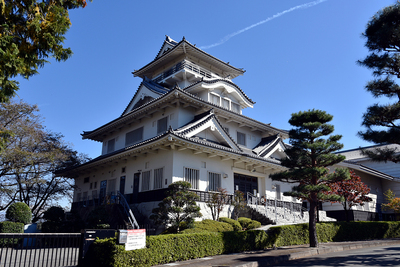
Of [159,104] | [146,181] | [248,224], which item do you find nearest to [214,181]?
[248,224]

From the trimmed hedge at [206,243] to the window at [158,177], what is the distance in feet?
25.1

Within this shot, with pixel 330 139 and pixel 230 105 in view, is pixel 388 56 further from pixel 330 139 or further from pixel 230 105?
pixel 230 105

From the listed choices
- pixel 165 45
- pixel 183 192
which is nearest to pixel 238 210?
pixel 183 192

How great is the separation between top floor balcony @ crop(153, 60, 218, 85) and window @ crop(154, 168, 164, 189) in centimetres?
1129

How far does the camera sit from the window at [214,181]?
20.6 metres

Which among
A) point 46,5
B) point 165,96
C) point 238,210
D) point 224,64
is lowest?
point 238,210

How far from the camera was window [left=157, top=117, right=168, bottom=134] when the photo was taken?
23089 mm

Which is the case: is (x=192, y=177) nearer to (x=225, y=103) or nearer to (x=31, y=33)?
(x=225, y=103)

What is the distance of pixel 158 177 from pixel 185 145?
3073mm

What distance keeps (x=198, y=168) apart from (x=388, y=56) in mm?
12619

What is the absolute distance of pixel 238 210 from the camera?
19562 millimetres

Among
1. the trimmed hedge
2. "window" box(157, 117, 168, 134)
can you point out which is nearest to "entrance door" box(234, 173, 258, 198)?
"window" box(157, 117, 168, 134)

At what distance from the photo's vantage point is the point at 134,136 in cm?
2591

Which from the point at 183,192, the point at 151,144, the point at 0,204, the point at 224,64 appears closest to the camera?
the point at 183,192
